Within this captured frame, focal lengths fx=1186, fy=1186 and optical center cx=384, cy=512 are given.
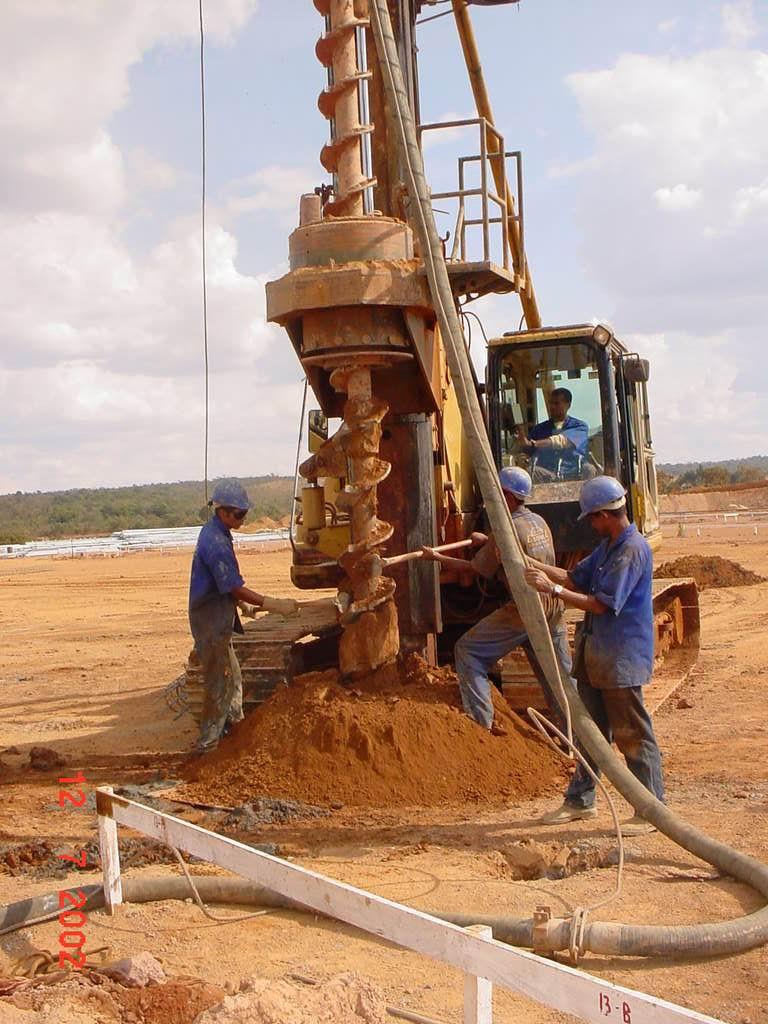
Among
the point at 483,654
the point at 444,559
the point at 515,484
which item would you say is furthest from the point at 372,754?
the point at 515,484

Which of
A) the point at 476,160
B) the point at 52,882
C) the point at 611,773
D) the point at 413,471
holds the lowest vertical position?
the point at 52,882

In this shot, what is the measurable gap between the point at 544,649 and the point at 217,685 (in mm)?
3204

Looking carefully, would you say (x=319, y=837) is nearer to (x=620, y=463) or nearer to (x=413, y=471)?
(x=413, y=471)

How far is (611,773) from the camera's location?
6000 mm

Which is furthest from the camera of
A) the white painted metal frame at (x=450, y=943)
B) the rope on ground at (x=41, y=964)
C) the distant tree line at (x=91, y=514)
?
the distant tree line at (x=91, y=514)

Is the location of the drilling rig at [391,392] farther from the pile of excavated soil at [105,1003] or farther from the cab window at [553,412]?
the pile of excavated soil at [105,1003]

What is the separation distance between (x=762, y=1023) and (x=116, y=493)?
12696 cm

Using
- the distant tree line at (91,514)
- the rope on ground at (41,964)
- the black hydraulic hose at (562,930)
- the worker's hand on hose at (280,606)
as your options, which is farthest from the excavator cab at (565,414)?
the distant tree line at (91,514)

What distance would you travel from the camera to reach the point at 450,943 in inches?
137

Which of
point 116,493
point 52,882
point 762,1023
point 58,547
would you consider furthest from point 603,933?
point 116,493

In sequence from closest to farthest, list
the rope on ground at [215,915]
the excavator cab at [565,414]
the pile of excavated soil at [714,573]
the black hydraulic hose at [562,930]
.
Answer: the black hydraulic hose at [562,930]
the rope on ground at [215,915]
the excavator cab at [565,414]
the pile of excavated soil at [714,573]

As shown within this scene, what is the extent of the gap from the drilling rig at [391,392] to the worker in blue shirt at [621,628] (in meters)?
1.85

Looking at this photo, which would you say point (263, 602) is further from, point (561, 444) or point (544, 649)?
point (561, 444)

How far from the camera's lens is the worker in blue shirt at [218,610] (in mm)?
8531
